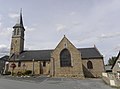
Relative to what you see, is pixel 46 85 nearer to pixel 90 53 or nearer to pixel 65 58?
pixel 65 58

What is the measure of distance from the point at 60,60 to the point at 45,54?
9.97 m

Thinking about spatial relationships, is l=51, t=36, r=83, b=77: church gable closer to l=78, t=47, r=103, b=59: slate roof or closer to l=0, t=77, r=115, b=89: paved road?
l=78, t=47, r=103, b=59: slate roof

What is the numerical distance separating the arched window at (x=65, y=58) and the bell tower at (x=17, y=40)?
1799 cm

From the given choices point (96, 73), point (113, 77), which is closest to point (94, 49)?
point (96, 73)

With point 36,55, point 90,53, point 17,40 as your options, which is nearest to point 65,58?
point 90,53

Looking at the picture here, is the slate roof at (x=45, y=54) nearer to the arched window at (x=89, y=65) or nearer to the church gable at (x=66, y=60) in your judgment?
the arched window at (x=89, y=65)

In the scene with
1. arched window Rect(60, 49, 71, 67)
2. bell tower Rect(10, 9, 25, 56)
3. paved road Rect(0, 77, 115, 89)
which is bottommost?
paved road Rect(0, 77, 115, 89)

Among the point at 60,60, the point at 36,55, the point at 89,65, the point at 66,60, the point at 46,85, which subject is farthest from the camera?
the point at 36,55

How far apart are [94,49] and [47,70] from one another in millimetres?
15808

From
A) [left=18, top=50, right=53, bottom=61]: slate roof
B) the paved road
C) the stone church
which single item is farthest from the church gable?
the paved road

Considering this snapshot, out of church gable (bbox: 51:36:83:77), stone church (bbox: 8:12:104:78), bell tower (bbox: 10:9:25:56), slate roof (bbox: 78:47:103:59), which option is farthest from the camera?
bell tower (bbox: 10:9:25:56)

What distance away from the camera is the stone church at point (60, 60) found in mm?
37938

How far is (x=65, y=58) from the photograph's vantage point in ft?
128

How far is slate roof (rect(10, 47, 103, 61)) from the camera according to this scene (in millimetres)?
42338
